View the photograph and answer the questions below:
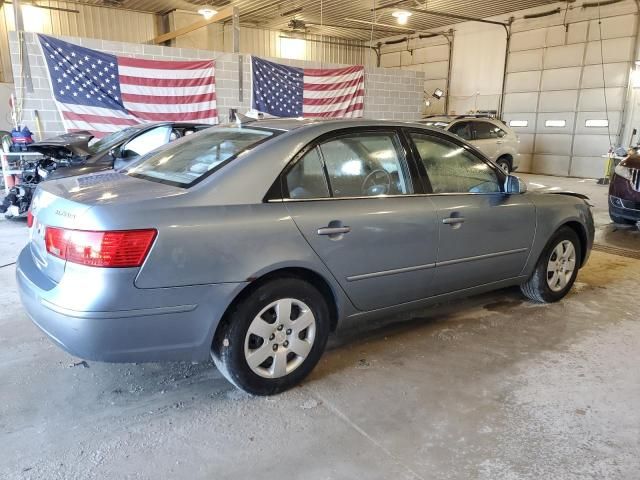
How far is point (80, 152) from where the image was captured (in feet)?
20.5

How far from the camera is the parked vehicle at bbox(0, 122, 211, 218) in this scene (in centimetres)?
619

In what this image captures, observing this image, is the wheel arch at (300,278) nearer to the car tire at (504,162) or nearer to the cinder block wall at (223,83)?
the cinder block wall at (223,83)

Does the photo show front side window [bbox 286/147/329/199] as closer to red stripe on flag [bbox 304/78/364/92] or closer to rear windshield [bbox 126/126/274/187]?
rear windshield [bbox 126/126/274/187]

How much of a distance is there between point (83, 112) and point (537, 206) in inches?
297

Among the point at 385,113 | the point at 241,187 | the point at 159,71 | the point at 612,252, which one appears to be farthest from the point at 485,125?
the point at 241,187

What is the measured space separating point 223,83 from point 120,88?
1.97 meters

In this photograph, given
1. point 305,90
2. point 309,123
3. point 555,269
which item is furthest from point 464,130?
point 309,123

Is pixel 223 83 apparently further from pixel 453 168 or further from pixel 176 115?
pixel 453 168

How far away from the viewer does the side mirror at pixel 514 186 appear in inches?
135

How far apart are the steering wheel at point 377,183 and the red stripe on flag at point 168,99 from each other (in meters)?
7.21

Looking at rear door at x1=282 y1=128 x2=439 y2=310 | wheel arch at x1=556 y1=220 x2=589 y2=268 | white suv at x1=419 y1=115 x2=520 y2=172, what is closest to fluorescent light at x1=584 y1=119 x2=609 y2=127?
white suv at x1=419 y1=115 x2=520 y2=172

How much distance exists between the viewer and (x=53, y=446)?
7.13ft

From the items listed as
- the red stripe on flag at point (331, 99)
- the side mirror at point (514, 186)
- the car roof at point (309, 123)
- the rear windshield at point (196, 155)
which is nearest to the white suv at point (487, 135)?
the red stripe on flag at point (331, 99)

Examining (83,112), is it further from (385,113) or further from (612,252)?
(612,252)
